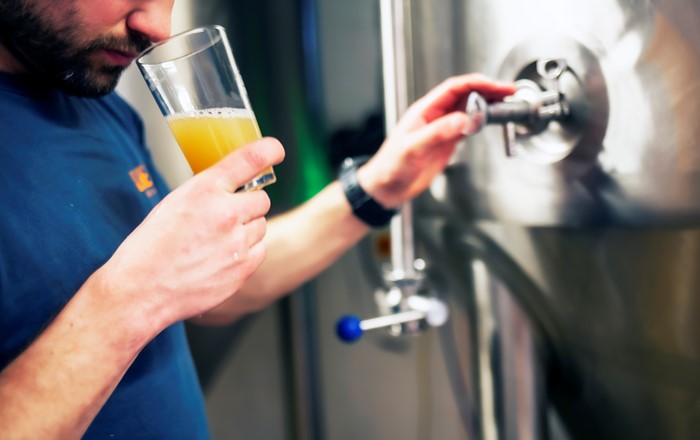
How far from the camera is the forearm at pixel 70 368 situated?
0.46m

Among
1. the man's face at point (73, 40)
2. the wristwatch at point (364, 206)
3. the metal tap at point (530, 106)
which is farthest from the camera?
the wristwatch at point (364, 206)

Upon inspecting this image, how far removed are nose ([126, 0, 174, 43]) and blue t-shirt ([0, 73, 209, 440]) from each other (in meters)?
0.13

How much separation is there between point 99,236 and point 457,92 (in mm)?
432

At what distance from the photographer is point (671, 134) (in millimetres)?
596

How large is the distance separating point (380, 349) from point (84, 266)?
0.59 m

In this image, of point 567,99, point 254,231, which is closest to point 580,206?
point 567,99

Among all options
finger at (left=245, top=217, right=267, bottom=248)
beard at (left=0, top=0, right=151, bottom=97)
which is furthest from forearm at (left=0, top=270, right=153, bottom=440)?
beard at (left=0, top=0, right=151, bottom=97)

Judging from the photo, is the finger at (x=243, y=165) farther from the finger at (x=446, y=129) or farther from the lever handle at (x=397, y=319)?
the lever handle at (x=397, y=319)

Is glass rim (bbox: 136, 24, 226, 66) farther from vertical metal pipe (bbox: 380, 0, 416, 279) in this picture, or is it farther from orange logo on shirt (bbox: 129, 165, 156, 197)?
vertical metal pipe (bbox: 380, 0, 416, 279)

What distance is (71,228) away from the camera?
1.90ft

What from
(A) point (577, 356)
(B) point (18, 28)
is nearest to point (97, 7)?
(B) point (18, 28)

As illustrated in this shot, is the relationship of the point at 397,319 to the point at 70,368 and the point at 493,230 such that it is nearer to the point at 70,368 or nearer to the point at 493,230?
the point at 493,230

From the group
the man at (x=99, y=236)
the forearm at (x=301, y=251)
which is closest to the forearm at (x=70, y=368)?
the man at (x=99, y=236)

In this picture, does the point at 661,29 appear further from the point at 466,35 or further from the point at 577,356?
the point at 577,356
